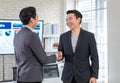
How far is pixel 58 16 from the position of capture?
5445 mm

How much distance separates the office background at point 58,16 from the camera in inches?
109

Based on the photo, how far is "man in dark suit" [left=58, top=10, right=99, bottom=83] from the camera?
266 centimetres

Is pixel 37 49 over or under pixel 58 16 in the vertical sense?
under

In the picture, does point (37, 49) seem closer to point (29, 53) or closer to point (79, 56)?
point (29, 53)

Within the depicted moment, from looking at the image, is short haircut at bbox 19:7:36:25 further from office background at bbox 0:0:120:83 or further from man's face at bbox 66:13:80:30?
office background at bbox 0:0:120:83

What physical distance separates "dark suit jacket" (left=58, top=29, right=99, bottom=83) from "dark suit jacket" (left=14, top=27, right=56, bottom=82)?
1.21ft

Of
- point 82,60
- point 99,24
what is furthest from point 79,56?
point 99,24

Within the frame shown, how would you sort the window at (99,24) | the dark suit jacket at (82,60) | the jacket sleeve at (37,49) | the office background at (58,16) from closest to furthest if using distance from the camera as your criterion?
the jacket sleeve at (37,49)
the dark suit jacket at (82,60)
the office background at (58,16)
the window at (99,24)

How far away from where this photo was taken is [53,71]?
15.9 ft

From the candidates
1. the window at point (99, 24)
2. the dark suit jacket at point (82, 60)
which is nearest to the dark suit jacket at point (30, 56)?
the dark suit jacket at point (82, 60)
